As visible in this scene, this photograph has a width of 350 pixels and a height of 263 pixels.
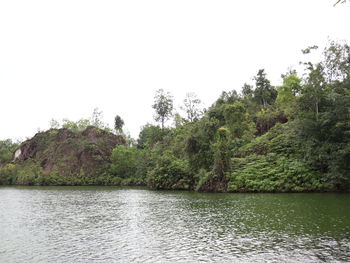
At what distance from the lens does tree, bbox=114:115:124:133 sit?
347 feet

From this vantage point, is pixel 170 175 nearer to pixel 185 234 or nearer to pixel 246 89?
pixel 185 234

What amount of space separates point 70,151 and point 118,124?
79.6 ft

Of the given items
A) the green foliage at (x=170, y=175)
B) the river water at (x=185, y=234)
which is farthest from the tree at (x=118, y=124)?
the river water at (x=185, y=234)

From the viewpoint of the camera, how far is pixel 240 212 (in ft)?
80.1

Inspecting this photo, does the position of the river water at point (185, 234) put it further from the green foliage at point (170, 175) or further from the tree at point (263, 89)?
the tree at point (263, 89)

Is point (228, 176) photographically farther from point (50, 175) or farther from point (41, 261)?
point (50, 175)

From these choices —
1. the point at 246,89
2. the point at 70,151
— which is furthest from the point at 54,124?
the point at 246,89

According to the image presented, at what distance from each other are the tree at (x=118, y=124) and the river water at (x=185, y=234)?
7785cm

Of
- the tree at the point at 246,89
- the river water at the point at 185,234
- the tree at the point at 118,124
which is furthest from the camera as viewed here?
the tree at the point at 118,124

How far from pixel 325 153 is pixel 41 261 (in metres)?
35.0

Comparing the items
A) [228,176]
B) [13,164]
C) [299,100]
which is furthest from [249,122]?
[13,164]

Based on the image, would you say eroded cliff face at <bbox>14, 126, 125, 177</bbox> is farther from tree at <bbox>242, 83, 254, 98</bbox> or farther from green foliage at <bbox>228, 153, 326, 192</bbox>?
green foliage at <bbox>228, 153, 326, 192</bbox>

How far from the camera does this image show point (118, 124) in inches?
4190

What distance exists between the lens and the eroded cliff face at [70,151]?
79.7 meters
